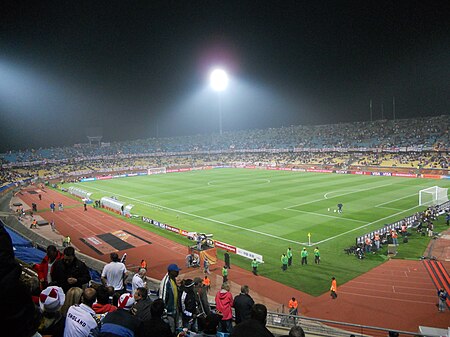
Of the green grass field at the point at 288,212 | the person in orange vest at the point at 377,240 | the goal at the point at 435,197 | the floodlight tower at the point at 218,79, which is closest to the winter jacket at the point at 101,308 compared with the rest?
the green grass field at the point at 288,212

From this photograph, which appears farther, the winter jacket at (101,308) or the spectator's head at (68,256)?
the spectator's head at (68,256)

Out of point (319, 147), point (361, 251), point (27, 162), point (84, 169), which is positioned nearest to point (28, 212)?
point (361, 251)

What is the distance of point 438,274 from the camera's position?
725 inches

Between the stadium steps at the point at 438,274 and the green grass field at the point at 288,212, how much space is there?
7.32ft

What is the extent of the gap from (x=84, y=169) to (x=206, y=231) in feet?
207

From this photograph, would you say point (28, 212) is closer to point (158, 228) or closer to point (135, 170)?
point (158, 228)

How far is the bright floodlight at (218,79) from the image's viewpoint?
303 ft

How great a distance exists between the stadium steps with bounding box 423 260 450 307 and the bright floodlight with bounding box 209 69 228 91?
79.2 metres

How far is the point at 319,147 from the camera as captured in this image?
9106 cm

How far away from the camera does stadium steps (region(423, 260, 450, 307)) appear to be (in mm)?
17006

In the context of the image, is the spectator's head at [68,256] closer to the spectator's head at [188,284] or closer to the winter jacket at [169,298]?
the winter jacket at [169,298]

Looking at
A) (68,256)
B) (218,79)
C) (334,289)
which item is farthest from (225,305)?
(218,79)

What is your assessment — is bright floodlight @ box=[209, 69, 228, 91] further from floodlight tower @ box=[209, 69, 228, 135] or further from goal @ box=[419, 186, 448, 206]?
goal @ box=[419, 186, 448, 206]

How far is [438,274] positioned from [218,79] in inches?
3206
